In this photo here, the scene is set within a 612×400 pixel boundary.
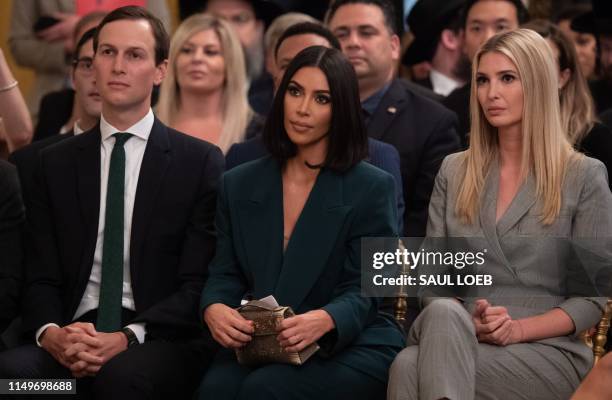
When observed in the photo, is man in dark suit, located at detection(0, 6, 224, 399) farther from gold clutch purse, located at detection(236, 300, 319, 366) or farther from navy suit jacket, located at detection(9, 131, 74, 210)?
gold clutch purse, located at detection(236, 300, 319, 366)

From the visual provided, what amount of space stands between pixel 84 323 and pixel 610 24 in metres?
3.53

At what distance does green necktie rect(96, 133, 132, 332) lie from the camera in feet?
15.3

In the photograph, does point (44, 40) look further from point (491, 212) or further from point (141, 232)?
point (491, 212)

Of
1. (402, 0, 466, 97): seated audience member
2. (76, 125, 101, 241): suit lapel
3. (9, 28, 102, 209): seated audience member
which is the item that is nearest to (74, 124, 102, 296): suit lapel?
(76, 125, 101, 241): suit lapel

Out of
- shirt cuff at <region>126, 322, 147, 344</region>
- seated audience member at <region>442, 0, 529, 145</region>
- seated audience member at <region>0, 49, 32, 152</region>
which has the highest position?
seated audience member at <region>442, 0, 529, 145</region>

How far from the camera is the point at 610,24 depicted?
21.9 feet

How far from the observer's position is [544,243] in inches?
178

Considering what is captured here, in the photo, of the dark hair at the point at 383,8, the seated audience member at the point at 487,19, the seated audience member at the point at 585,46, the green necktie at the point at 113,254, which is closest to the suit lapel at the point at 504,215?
the green necktie at the point at 113,254

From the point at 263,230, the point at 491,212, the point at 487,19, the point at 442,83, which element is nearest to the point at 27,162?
the point at 263,230

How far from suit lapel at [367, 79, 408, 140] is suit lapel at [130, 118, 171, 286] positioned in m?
1.33

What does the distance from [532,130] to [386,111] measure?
1.40m

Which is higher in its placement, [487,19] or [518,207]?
[487,19]

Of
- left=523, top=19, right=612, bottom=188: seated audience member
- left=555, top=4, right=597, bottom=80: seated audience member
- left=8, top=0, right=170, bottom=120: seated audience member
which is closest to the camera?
left=523, top=19, right=612, bottom=188: seated audience member

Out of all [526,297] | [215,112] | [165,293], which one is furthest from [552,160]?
[215,112]
